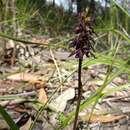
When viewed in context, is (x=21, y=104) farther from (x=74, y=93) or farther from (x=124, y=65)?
(x=124, y=65)

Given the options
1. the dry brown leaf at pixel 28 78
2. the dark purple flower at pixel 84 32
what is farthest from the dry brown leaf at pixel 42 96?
the dark purple flower at pixel 84 32

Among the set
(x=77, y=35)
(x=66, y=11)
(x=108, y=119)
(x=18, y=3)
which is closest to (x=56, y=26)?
(x=66, y=11)

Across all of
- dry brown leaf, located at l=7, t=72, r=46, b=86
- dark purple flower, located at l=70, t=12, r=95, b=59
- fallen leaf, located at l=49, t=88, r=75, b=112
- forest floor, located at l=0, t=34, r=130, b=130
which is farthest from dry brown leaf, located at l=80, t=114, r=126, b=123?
dark purple flower, located at l=70, t=12, r=95, b=59

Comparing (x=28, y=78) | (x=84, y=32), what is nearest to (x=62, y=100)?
(x=28, y=78)

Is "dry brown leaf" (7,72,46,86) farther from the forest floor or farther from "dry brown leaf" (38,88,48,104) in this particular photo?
"dry brown leaf" (38,88,48,104)

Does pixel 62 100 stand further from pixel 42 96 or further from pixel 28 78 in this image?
pixel 28 78

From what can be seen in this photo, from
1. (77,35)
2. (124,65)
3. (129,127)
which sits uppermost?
(77,35)

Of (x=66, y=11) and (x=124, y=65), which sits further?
(x=66, y=11)

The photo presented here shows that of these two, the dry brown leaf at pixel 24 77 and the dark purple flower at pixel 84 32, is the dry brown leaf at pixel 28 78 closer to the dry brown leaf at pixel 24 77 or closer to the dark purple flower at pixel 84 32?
the dry brown leaf at pixel 24 77

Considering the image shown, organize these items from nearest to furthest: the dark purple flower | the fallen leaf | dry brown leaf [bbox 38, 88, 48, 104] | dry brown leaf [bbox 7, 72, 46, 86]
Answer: the dark purple flower < the fallen leaf < dry brown leaf [bbox 38, 88, 48, 104] < dry brown leaf [bbox 7, 72, 46, 86]
